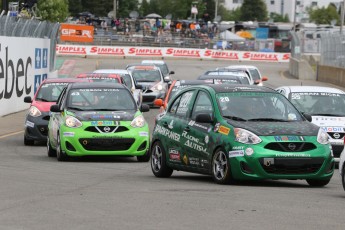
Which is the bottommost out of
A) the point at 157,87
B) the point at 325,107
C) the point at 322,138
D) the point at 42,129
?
the point at 157,87

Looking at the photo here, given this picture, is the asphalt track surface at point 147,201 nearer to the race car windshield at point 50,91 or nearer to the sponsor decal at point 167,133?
the sponsor decal at point 167,133

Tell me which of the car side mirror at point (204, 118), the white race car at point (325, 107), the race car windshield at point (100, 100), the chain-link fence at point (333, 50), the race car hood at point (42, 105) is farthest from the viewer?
the chain-link fence at point (333, 50)

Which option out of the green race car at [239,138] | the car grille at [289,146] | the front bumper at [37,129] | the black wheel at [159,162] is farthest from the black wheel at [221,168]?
the front bumper at [37,129]

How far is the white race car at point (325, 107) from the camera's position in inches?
706

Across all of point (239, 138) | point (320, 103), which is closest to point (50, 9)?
point (320, 103)

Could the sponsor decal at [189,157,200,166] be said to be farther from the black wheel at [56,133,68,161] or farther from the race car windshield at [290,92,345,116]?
the race car windshield at [290,92,345,116]

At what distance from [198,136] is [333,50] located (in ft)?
134

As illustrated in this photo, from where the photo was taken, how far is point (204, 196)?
1165cm

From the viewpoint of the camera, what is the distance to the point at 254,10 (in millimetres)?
163000

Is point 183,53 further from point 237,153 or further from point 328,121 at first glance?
point 237,153

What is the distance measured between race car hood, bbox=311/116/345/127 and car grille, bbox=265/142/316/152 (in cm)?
482

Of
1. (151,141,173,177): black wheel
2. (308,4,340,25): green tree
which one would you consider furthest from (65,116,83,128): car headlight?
(308,4,340,25): green tree

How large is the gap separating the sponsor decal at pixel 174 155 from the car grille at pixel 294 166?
5.97 feet

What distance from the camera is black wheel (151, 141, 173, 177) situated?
589 inches
